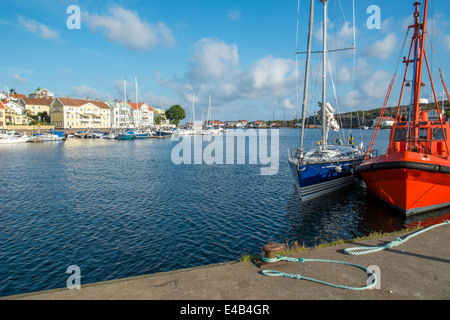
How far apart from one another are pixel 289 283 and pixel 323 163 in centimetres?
1485

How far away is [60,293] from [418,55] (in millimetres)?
21004

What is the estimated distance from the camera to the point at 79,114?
117m

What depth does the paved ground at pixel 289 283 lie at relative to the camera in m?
6.26

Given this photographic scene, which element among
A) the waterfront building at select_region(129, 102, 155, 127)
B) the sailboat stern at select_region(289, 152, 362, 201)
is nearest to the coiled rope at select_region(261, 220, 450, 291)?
the sailboat stern at select_region(289, 152, 362, 201)

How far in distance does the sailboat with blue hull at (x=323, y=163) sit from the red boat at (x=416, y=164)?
2.34 m

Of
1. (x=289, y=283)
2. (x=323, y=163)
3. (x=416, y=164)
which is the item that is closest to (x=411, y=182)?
(x=416, y=164)

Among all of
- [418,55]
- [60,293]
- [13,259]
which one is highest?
[418,55]

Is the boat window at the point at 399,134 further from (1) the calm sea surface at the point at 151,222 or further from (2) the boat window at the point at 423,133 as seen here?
(1) the calm sea surface at the point at 151,222

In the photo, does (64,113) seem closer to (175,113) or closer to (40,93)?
(40,93)

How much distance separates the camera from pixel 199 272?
24.1 feet

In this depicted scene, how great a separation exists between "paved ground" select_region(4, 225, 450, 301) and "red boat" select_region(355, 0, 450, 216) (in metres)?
8.41

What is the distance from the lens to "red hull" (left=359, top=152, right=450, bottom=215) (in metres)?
15.3
